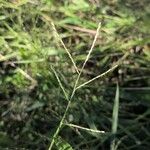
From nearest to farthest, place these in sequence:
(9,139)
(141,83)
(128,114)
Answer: (9,139), (128,114), (141,83)

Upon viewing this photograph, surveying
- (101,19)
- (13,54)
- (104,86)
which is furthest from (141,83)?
(13,54)

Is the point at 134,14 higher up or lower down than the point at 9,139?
higher up

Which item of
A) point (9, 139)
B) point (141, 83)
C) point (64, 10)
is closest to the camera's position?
point (9, 139)

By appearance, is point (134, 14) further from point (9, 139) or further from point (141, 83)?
point (9, 139)

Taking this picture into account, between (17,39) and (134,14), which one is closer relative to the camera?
(17,39)

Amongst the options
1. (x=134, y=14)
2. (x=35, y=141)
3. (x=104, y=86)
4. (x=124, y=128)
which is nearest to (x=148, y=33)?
(x=134, y=14)

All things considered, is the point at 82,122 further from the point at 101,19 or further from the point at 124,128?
the point at 101,19
